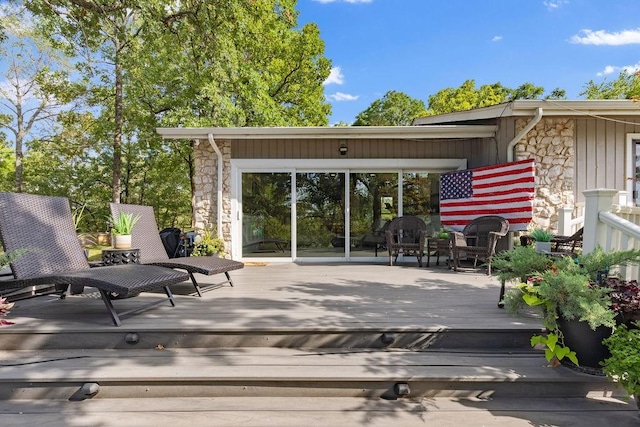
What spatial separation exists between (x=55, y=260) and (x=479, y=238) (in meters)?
5.64

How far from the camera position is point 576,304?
2.11 metres

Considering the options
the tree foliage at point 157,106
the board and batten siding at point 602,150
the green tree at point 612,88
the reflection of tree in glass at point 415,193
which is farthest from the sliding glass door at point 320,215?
the green tree at point 612,88

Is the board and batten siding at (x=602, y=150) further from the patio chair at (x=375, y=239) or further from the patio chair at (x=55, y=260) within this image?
the patio chair at (x=55, y=260)

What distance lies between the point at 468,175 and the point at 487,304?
3.47 metres

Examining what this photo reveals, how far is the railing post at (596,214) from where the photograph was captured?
2.90 m

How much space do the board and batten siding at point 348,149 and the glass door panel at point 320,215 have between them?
42cm

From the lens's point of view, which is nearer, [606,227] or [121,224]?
[606,227]

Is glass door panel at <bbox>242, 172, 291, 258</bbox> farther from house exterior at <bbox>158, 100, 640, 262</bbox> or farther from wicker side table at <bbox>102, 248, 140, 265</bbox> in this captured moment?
wicker side table at <bbox>102, 248, 140, 265</bbox>

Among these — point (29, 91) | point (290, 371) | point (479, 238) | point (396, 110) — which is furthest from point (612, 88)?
point (29, 91)

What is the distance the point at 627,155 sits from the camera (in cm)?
571

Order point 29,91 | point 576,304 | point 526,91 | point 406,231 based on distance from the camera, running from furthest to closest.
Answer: point 526,91
point 29,91
point 406,231
point 576,304

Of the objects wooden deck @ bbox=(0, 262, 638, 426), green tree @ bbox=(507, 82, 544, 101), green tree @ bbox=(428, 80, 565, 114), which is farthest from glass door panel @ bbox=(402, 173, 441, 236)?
green tree @ bbox=(507, 82, 544, 101)

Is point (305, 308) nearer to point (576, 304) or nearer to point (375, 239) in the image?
point (576, 304)

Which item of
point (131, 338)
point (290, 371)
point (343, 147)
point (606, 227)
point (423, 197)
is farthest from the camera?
point (423, 197)
